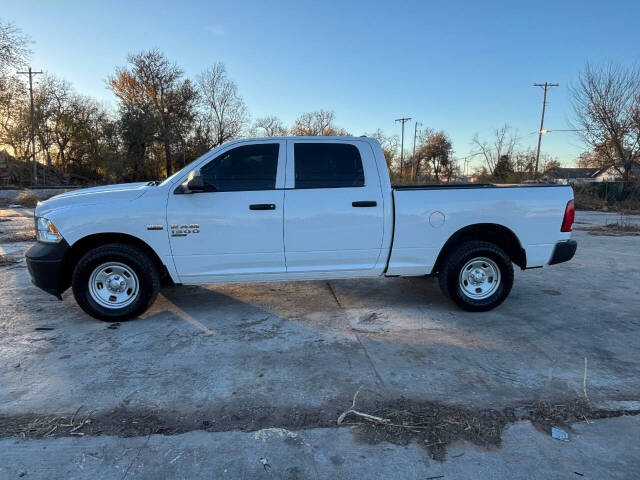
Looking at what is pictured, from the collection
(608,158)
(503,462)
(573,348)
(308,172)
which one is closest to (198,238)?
(308,172)

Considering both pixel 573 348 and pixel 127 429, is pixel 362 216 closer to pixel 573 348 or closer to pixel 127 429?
pixel 573 348

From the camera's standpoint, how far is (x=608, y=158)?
26.5 m

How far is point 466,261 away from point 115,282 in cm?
399

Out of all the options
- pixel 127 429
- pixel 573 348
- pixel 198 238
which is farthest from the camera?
pixel 198 238

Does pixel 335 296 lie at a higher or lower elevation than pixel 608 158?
lower

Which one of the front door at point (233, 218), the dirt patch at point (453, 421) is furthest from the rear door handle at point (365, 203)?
the dirt patch at point (453, 421)

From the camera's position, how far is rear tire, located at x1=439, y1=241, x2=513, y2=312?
14.5 ft

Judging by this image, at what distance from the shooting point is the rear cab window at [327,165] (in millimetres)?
4254

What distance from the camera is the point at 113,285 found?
13.8 ft

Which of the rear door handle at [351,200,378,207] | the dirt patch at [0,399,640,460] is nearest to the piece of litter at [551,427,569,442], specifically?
the dirt patch at [0,399,640,460]

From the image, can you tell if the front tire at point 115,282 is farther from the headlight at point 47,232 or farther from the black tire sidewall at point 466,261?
the black tire sidewall at point 466,261

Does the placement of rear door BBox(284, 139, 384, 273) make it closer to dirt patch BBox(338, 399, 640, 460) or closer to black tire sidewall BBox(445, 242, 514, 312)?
black tire sidewall BBox(445, 242, 514, 312)

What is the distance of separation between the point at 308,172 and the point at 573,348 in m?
3.18

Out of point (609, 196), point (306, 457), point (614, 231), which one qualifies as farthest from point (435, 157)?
point (306, 457)
